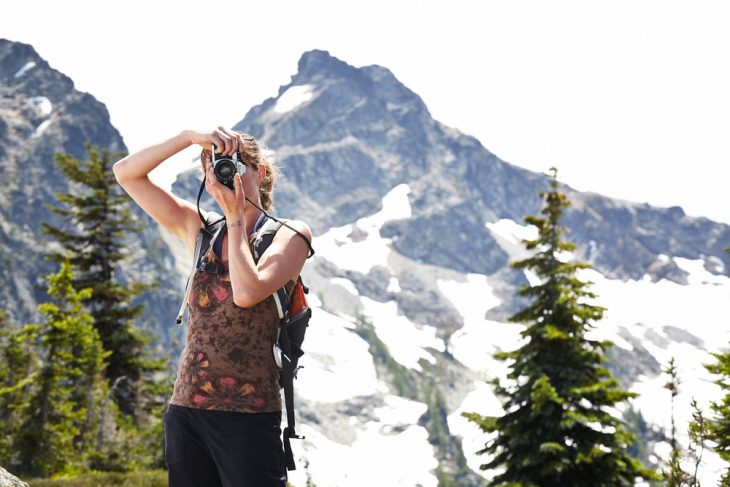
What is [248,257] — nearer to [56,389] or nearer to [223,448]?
[223,448]

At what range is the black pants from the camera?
2.89m

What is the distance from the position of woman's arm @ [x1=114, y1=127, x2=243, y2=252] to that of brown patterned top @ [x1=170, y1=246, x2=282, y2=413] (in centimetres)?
50

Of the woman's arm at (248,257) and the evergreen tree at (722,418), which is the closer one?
the woman's arm at (248,257)

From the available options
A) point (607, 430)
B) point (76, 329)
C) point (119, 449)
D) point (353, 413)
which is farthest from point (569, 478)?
point (353, 413)

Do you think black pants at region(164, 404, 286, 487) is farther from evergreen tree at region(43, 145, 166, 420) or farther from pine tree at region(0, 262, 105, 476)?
evergreen tree at region(43, 145, 166, 420)

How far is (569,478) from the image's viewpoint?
14.1 meters

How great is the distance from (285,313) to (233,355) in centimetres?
32

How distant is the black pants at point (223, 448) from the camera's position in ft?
9.50

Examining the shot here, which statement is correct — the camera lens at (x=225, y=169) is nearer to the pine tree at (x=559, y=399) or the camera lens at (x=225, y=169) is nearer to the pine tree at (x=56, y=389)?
the pine tree at (x=559, y=399)

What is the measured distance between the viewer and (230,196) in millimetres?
2953

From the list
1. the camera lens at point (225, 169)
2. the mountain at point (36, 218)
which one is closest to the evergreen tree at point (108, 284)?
the camera lens at point (225, 169)

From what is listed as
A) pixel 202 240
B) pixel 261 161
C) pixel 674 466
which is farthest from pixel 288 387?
pixel 674 466

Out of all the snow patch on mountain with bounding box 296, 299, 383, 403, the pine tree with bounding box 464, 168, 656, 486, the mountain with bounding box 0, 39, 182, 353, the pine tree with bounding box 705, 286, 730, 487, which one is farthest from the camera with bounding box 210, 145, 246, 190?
the mountain with bounding box 0, 39, 182, 353

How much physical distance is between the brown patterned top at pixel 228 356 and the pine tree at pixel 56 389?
1386 centimetres
